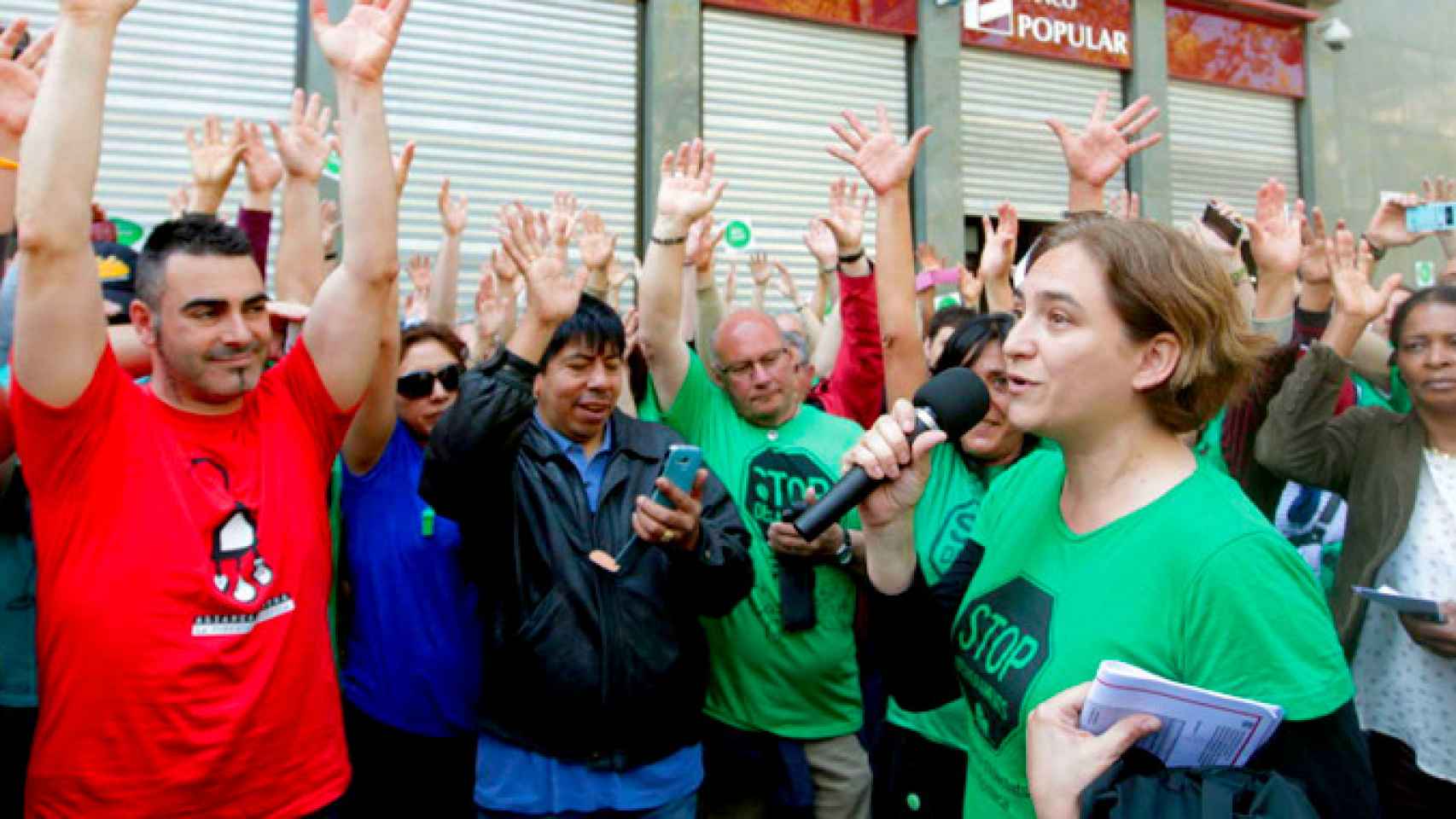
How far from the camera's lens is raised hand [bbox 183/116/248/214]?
339 cm

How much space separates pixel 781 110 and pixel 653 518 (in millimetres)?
8787

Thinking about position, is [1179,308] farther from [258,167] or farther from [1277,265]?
[258,167]

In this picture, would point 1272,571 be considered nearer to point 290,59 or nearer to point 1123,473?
point 1123,473

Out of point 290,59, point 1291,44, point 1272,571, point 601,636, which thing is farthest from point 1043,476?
point 1291,44

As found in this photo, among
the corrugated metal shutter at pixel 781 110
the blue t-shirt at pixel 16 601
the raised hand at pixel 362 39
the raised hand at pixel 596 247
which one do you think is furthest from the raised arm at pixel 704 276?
the corrugated metal shutter at pixel 781 110

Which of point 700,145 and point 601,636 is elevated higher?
point 700,145

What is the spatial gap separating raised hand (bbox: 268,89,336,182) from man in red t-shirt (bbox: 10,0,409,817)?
2.10 feet

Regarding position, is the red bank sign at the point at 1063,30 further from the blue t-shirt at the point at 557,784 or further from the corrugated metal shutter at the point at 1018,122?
the blue t-shirt at the point at 557,784

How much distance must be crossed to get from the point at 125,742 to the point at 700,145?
273 centimetres

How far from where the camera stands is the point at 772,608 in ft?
10.9

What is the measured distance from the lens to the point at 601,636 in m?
2.71

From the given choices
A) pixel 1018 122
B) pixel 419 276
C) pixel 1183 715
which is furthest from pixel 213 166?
pixel 1018 122

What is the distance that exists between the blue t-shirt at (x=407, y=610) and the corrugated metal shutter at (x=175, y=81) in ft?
21.2

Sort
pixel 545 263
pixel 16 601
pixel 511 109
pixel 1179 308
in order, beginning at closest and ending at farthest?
pixel 1179 308 → pixel 16 601 → pixel 545 263 → pixel 511 109
